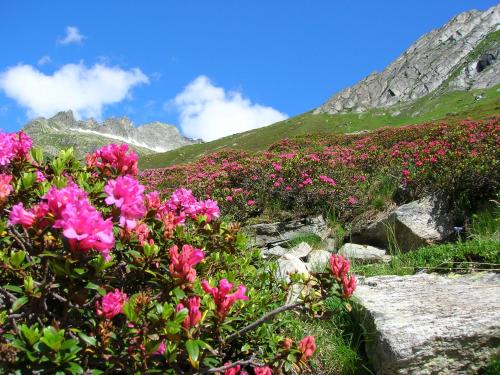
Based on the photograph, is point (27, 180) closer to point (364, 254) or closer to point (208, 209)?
point (208, 209)

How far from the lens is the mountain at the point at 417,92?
256 feet

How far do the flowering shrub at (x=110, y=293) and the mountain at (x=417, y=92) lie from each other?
199 feet

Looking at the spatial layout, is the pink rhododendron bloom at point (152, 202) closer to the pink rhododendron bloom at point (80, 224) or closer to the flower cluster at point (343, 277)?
the pink rhododendron bloom at point (80, 224)

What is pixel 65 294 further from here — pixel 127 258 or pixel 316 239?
pixel 316 239

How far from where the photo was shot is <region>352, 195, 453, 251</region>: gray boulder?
7.02 meters

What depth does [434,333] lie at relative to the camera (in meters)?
2.94

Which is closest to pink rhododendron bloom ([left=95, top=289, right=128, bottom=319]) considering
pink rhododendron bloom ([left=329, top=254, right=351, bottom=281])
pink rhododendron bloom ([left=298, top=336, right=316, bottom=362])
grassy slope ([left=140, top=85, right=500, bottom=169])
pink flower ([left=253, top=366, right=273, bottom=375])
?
pink flower ([left=253, top=366, right=273, bottom=375])

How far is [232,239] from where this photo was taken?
317cm

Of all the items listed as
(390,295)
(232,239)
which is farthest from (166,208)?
(390,295)

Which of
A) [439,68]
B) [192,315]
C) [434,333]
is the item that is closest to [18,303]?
[192,315]

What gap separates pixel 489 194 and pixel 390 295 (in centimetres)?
432

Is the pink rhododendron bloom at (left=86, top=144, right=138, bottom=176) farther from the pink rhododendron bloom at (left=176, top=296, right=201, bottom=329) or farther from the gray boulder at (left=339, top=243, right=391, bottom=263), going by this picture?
the gray boulder at (left=339, top=243, right=391, bottom=263)

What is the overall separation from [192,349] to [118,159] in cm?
147

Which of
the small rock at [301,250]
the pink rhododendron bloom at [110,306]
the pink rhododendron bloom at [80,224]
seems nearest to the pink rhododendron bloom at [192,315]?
the pink rhododendron bloom at [110,306]
